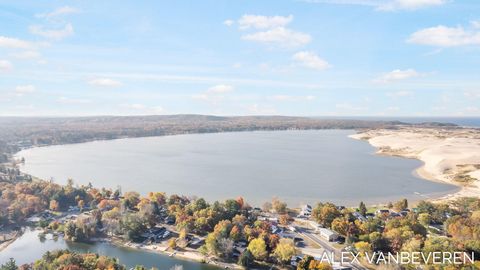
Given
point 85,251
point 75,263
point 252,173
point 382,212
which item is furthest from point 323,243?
point 252,173

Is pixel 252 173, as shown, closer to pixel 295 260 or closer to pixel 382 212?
Answer: pixel 382 212

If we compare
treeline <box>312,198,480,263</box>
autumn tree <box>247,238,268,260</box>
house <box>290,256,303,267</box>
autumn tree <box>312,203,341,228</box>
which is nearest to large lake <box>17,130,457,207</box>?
treeline <box>312,198,480,263</box>

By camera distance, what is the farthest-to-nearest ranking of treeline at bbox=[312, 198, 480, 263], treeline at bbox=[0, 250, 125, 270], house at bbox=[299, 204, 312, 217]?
house at bbox=[299, 204, 312, 217], treeline at bbox=[312, 198, 480, 263], treeline at bbox=[0, 250, 125, 270]

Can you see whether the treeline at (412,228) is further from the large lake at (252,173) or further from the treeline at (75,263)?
the treeline at (75,263)

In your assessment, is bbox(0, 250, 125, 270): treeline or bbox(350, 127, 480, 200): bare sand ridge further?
bbox(350, 127, 480, 200): bare sand ridge

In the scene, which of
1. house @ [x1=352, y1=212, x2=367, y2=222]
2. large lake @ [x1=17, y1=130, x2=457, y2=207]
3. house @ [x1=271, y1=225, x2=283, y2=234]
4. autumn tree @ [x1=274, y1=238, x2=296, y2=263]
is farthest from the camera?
large lake @ [x1=17, y1=130, x2=457, y2=207]

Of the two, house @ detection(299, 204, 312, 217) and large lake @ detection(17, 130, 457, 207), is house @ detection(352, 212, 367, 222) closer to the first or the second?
house @ detection(299, 204, 312, 217)

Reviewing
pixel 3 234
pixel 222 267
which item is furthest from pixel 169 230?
pixel 3 234

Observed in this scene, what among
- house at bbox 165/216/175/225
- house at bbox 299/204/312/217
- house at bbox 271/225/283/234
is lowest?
house at bbox 165/216/175/225

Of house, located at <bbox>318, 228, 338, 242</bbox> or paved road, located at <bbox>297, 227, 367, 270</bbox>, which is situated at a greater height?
house, located at <bbox>318, 228, 338, 242</bbox>
